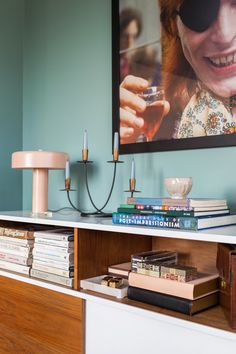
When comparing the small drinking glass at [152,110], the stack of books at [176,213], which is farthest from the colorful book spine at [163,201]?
the small drinking glass at [152,110]

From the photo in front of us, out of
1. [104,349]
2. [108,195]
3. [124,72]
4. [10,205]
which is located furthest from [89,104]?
[104,349]

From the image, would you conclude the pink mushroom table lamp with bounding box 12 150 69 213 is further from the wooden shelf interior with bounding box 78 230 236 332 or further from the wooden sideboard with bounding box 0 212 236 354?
the wooden shelf interior with bounding box 78 230 236 332

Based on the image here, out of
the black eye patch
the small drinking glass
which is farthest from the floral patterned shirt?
the black eye patch

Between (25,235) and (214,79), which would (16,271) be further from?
(214,79)

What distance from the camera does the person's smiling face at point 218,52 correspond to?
3.96 ft

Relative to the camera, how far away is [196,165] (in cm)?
132

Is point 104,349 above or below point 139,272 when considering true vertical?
below

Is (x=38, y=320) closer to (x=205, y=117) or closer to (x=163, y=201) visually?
(x=163, y=201)

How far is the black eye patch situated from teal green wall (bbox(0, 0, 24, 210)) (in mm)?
1076

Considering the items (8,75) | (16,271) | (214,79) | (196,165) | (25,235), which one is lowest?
(16,271)

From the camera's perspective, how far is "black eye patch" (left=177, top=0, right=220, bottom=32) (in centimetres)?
126

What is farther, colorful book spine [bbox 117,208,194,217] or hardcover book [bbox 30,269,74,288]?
hardcover book [bbox 30,269,74,288]

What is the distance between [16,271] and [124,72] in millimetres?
903

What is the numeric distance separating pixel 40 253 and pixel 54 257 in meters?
0.09
